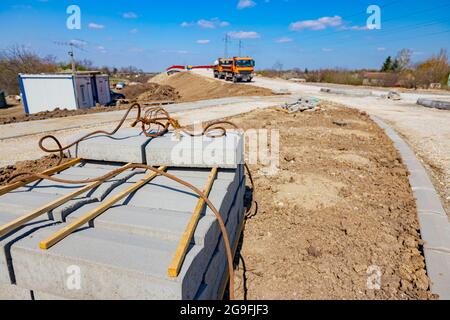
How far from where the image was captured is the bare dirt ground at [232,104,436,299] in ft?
8.52

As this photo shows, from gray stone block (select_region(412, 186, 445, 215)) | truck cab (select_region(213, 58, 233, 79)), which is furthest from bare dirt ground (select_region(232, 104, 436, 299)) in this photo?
truck cab (select_region(213, 58, 233, 79))

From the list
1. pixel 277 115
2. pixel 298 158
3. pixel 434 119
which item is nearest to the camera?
pixel 298 158

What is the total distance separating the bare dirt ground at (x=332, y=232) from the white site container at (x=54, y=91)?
51.1 ft

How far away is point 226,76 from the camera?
31.7 m

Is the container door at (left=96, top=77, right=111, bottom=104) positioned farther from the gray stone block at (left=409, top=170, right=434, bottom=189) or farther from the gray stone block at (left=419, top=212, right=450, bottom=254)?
the gray stone block at (left=419, top=212, right=450, bottom=254)

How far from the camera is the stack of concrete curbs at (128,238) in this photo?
5.32ft

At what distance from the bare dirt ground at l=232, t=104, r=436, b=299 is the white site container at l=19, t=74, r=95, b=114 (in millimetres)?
15578

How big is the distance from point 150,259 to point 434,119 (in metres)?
13.4

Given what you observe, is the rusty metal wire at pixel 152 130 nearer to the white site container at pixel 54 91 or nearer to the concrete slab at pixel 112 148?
the concrete slab at pixel 112 148

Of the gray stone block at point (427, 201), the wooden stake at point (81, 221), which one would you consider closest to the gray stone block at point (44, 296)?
the wooden stake at point (81, 221)

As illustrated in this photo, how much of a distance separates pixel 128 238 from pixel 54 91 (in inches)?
745

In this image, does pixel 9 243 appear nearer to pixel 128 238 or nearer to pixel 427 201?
pixel 128 238
